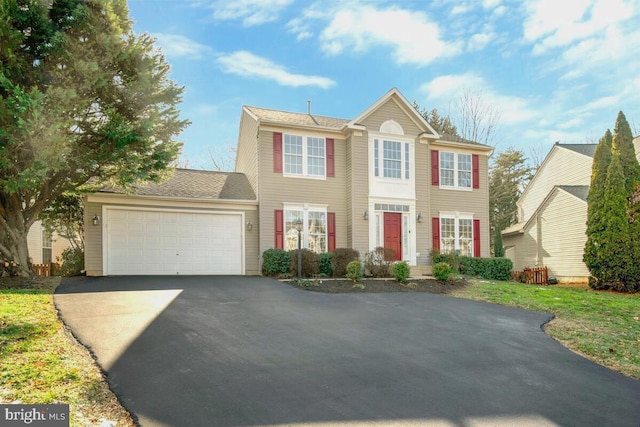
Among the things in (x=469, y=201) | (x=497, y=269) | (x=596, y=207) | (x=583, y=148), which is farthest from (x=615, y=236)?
(x=583, y=148)

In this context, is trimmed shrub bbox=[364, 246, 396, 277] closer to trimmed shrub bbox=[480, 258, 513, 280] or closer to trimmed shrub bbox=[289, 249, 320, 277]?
trimmed shrub bbox=[289, 249, 320, 277]

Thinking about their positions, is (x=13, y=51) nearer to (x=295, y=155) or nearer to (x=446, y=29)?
(x=295, y=155)

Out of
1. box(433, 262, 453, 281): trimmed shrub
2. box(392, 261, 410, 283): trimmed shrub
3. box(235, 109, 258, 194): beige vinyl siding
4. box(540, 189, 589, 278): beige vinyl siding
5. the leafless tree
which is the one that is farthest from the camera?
the leafless tree

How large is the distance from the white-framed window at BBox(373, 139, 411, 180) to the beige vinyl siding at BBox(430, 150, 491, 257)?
1159mm

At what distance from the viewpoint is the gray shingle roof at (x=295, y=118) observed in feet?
52.5

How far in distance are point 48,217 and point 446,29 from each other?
15.4m

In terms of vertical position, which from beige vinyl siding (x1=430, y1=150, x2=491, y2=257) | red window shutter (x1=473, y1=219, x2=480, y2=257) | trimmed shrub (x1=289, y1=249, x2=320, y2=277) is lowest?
trimmed shrub (x1=289, y1=249, x2=320, y2=277)

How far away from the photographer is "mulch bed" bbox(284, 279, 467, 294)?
38.5ft

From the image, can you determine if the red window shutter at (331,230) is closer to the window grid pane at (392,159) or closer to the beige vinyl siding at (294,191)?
the beige vinyl siding at (294,191)

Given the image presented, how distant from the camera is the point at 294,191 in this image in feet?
51.3

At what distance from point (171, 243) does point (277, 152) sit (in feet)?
16.2

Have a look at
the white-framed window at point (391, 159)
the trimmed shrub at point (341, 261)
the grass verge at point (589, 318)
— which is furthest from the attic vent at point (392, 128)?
the grass verge at point (589, 318)

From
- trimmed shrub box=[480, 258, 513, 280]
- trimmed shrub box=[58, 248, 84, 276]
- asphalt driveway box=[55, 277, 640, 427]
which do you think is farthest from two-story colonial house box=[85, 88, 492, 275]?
asphalt driveway box=[55, 277, 640, 427]

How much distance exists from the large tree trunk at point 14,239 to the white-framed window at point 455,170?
1484 cm
